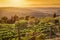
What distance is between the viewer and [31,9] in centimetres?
188

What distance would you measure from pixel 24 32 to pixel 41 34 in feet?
0.80

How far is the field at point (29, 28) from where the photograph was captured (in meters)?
1.83

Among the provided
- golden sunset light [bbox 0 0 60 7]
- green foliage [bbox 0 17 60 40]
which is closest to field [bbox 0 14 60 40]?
green foliage [bbox 0 17 60 40]

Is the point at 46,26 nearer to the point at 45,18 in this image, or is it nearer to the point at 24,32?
the point at 45,18

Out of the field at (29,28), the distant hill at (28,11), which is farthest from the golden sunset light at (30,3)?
the field at (29,28)

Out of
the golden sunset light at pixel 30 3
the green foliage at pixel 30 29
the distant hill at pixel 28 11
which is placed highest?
the golden sunset light at pixel 30 3

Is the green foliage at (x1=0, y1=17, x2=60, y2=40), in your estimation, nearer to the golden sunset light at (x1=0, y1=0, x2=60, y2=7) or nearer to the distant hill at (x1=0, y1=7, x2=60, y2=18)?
the distant hill at (x1=0, y1=7, x2=60, y2=18)

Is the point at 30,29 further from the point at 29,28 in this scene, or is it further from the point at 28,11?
the point at 28,11

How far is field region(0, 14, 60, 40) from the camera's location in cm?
183

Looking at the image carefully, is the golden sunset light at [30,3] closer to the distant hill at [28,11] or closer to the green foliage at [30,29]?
the distant hill at [28,11]

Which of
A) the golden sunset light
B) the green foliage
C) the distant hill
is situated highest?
the golden sunset light

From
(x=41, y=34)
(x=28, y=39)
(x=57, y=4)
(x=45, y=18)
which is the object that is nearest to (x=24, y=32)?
(x=28, y=39)

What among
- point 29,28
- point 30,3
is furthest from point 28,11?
point 29,28

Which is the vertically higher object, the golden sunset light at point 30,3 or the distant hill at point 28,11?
the golden sunset light at point 30,3
